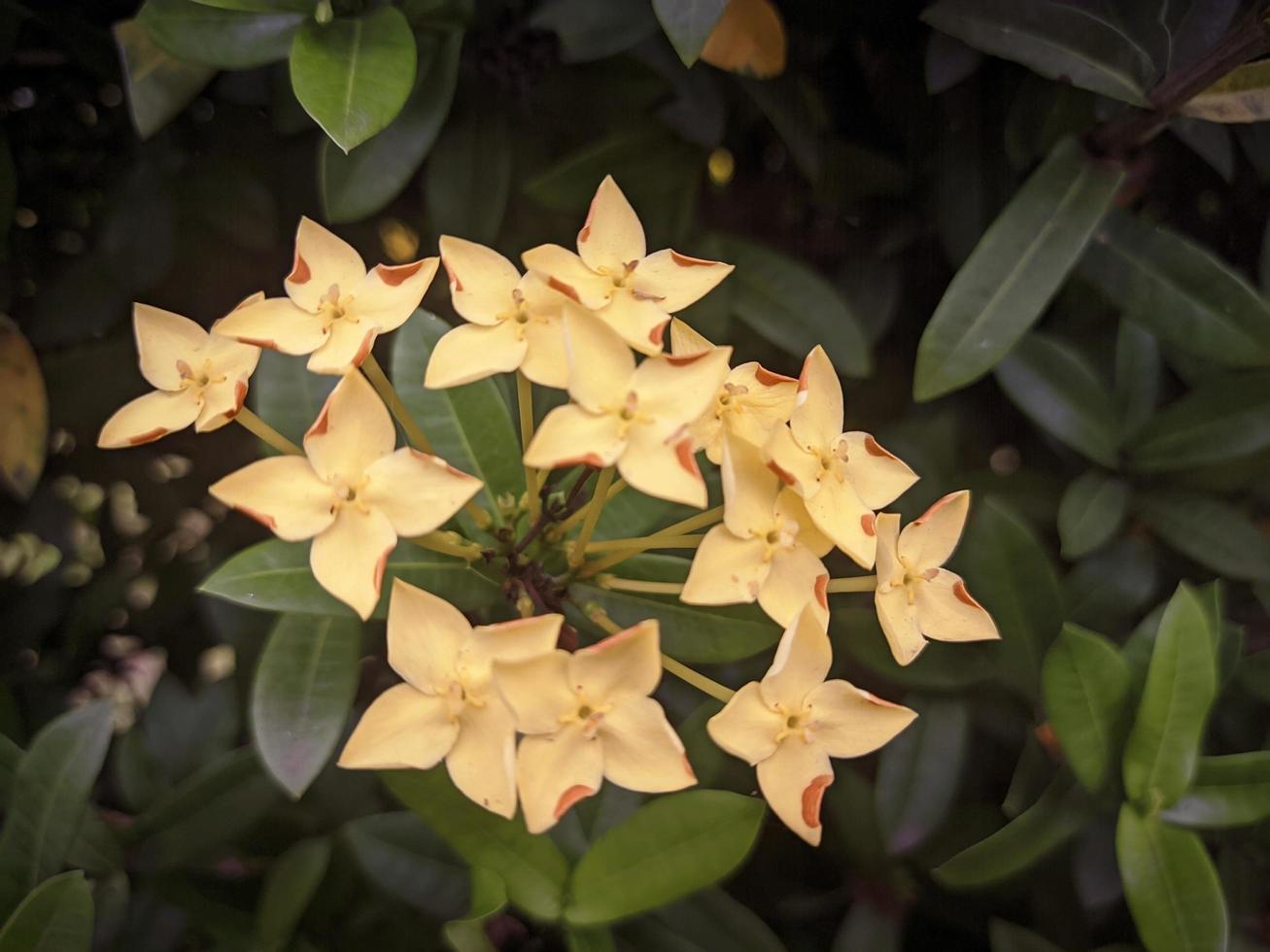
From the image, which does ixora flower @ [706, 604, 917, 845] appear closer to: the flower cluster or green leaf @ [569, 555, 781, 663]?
the flower cluster

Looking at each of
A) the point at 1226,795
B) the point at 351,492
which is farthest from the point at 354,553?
the point at 1226,795

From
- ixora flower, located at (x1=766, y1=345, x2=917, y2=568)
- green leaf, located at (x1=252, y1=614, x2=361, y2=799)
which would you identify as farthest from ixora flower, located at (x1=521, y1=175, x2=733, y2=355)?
green leaf, located at (x1=252, y1=614, x2=361, y2=799)

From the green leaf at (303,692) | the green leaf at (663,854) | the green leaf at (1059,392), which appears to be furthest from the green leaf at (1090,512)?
the green leaf at (303,692)

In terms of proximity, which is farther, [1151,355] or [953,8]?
[1151,355]

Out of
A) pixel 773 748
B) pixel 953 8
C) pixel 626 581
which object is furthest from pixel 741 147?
pixel 773 748

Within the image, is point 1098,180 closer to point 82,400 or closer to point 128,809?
point 82,400

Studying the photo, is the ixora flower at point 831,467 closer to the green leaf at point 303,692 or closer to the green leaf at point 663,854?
the green leaf at point 663,854
